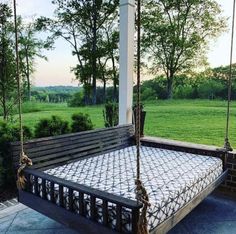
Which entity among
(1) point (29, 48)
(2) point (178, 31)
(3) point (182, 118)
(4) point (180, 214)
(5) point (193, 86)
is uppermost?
(2) point (178, 31)

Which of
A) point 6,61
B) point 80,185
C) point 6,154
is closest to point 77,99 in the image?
point 6,61

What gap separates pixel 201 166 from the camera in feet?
8.11

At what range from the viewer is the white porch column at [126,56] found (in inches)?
145

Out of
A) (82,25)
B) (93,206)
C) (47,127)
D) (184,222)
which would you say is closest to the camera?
(93,206)

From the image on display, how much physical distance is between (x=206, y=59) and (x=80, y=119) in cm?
731

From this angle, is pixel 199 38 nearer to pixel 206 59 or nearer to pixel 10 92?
pixel 206 59

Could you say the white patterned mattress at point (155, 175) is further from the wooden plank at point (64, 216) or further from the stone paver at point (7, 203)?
the stone paver at point (7, 203)

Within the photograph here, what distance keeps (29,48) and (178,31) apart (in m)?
5.41

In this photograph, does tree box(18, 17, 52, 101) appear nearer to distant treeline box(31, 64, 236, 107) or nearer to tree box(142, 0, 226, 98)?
distant treeline box(31, 64, 236, 107)

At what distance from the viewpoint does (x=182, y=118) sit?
707cm

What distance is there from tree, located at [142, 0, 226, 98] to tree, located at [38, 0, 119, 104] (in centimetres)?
158

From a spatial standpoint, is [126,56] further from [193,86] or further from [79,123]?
[193,86]

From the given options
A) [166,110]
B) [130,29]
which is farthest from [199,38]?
[130,29]

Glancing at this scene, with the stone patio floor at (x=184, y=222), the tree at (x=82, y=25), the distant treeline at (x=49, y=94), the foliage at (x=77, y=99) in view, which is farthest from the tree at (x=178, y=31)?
the stone patio floor at (x=184, y=222)
